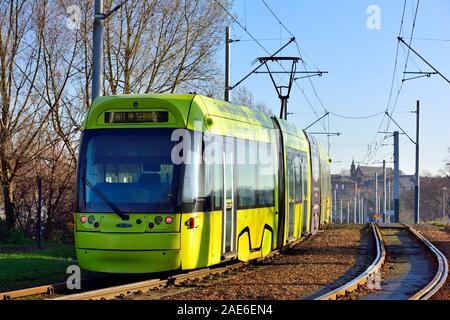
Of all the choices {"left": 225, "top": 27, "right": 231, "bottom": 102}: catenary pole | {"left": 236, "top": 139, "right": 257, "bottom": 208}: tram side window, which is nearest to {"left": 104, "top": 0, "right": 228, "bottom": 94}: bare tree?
{"left": 225, "top": 27, "right": 231, "bottom": 102}: catenary pole

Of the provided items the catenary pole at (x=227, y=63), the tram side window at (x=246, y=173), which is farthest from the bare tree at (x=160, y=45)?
the tram side window at (x=246, y=173)

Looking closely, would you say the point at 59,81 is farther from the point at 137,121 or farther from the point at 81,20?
the point at 137,121

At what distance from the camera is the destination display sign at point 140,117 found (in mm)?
12977

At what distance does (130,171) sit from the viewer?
41.6ft

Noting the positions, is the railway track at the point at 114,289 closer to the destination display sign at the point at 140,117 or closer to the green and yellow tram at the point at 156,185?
the green and yellow tram at the point at 156,185

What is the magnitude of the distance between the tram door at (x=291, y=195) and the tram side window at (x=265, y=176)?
2.05 metres

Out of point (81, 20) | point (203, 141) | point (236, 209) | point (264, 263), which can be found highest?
point (81, 20)

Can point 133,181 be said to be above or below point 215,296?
above

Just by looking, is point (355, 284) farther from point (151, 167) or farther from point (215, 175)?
point (151, 167)

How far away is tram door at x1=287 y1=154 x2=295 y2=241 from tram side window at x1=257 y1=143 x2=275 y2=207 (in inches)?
80.6

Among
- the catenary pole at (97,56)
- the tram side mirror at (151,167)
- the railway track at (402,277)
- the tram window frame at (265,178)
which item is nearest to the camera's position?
the railway track at (402,277)

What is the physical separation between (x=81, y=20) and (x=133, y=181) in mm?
17704
